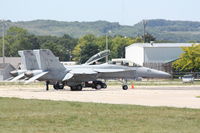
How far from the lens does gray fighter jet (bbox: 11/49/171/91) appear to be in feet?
149

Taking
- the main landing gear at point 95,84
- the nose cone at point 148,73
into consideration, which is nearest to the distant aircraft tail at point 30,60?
the main landing gear at point 95,84

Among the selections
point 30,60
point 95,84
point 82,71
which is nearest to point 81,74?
point 82,71

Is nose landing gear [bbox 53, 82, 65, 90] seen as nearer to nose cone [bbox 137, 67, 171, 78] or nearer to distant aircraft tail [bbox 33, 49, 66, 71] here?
distant aircraft tail [bbox 33, 49, 66, 71]

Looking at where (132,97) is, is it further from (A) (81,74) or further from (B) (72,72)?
(B) (72,72)

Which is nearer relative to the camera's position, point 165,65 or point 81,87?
point 81,87

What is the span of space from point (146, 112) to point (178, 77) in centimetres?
5904

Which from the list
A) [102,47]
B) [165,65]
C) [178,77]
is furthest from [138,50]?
[102,47]

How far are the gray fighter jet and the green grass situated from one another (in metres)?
17.1

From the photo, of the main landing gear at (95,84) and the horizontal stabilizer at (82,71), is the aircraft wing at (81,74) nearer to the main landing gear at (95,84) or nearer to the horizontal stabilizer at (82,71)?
the horizontal stabilizer at (82,71)

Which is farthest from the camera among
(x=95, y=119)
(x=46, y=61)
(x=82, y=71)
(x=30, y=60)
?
(x=30, y=60)

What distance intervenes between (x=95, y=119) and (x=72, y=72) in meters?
23.6

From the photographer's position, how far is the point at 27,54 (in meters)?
48.0

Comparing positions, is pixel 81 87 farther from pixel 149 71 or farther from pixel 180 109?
pixel 180 109

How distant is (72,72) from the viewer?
4559 cm
